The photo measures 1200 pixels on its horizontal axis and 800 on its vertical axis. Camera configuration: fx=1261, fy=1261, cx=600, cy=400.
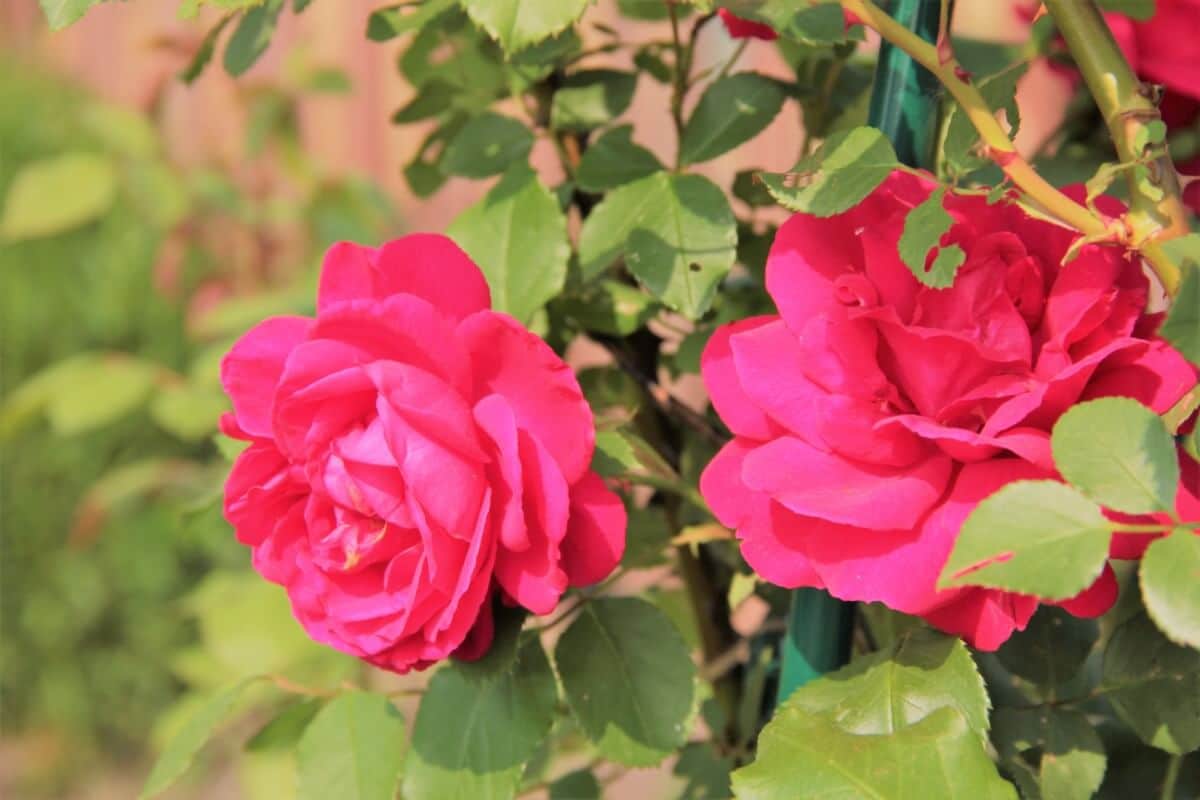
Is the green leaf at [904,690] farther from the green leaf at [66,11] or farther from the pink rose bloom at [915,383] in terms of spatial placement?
the green leaf at [66,11]

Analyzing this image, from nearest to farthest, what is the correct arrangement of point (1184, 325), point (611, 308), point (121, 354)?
point (1184, 325), point (611, 308), point (121, 354)

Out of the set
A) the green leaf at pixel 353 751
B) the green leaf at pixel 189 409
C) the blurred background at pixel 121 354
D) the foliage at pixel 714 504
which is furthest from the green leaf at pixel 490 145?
the blurred background at pixel 121 354

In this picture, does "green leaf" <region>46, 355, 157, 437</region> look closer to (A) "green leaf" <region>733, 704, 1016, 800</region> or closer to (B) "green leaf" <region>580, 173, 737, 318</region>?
(B) "green leaf" <region>580, 173, 737, 318</region>

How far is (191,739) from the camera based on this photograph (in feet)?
1.55

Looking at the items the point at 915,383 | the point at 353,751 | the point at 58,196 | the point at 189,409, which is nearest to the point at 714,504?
the point at 915,383

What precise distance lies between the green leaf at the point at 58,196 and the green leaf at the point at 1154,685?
3.80ft

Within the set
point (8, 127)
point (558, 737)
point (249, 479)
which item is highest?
point (249, 479)

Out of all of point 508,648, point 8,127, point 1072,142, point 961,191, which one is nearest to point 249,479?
point 508,648

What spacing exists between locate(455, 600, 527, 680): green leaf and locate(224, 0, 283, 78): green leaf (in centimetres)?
22

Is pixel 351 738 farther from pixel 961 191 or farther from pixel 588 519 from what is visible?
pixel 961 191

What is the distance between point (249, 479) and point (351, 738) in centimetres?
11

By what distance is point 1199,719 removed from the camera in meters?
0.37

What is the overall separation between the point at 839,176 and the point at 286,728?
334 millimetres

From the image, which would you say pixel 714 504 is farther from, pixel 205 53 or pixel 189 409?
pixel 189 409
